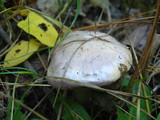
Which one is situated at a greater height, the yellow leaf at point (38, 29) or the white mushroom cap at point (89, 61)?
the yellow leaf at point (38, 29)

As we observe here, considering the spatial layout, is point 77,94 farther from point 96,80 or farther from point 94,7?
point 94,7

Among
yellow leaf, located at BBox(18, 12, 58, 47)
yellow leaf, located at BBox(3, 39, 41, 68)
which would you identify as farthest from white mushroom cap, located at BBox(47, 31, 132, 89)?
yellow leaf, located at BBox(3, 39, 41, 68)

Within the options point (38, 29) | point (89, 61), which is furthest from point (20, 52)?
point (89, 61)

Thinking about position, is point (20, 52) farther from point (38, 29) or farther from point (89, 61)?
point (89, 61)

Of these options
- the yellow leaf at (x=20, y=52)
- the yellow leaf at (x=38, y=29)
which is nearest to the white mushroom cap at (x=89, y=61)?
the yellow leaf at (x=38, y=29)

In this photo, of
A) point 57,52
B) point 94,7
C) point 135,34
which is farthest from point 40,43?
point 94,7

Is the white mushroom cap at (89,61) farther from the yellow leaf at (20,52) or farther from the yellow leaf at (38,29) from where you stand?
the yellow leaf at (20,52)

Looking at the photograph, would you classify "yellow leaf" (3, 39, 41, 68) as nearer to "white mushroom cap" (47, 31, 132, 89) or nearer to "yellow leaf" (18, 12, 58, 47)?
"yellow leaf" (18, 12, 58, 47)
